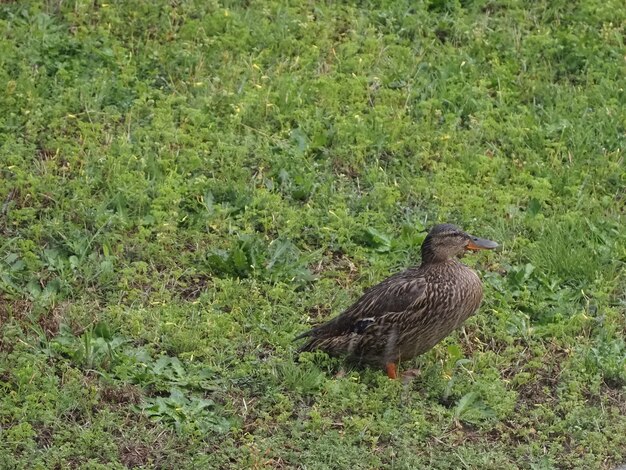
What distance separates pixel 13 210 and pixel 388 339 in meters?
2.73

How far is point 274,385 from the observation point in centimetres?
738

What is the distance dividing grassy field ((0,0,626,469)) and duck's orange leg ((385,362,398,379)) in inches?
3.1

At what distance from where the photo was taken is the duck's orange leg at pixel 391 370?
7.57m

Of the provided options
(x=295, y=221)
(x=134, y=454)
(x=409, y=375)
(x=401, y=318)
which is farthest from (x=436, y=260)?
(x=134, y=454)

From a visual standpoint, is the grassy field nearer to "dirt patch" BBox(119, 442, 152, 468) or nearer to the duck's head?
"dirt patch" BBox(119, 442, 152, 468)

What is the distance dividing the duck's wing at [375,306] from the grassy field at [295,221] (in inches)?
8.2

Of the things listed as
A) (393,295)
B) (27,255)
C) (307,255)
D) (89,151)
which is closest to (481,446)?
(393,295)

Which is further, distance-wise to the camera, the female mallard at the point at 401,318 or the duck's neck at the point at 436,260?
the duck's neck at the point at 436,260

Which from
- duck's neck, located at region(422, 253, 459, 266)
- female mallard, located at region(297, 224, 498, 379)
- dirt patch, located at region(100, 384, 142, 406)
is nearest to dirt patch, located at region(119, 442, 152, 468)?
dirt patch, located at region(100, 384, 142, 406)

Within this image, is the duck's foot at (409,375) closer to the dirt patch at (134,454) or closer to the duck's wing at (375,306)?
the duck's wing at (375,306)

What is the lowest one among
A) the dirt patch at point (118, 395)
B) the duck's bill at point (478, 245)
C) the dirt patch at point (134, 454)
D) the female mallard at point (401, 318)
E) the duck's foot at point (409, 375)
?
the dirt patch at point (134, 454)

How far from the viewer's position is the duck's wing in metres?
7.55

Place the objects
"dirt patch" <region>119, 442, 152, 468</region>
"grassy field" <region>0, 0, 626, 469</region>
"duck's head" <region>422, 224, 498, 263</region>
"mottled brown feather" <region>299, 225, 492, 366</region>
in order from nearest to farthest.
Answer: "dirt patch" <region>119, 442, 152, 468</region> < "grassy field" <region>0, 0, 626, 469</region> < "mottled brown feather" <region>299, 225, 492, 366</region> < "duck's head" <region>422, 224, 498, 263</region>

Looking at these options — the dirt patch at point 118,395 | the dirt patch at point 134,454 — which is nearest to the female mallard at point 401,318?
the dirt patch at point 118,395
